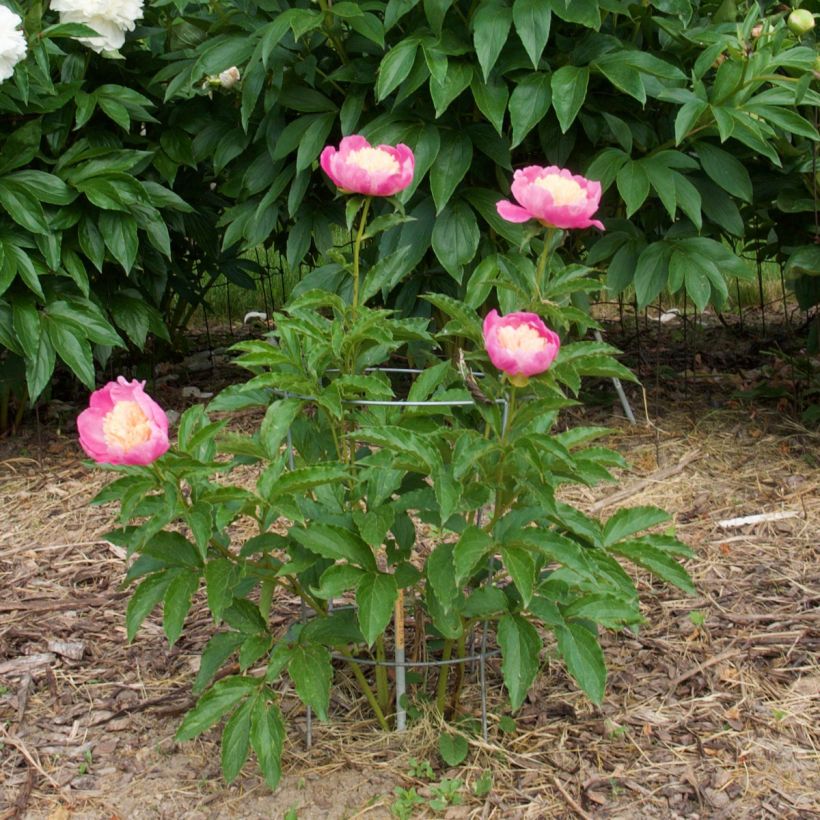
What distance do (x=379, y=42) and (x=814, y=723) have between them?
167 cm

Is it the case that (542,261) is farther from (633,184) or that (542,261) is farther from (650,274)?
(650,274)

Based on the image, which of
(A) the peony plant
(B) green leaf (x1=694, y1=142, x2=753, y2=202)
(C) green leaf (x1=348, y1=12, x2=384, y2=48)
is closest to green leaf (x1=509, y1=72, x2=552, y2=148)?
(C) green leaf (x1=348, y1=12, x2=384, y2=48)

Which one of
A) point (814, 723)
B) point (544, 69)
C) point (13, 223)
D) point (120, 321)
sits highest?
point (544, 69)

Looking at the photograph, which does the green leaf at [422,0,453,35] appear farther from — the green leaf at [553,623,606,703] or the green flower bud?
the green leaf at [553,623,606,703]

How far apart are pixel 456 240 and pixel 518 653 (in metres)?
1.39

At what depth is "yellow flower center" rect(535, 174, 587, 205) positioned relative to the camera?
4.78ft

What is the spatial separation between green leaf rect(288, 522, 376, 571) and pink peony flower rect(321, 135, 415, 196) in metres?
0.47

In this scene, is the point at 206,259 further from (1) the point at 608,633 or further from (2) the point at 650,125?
(1) the point at 608,633

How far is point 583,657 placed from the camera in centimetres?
158

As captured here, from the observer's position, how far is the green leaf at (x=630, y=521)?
67.1 inches

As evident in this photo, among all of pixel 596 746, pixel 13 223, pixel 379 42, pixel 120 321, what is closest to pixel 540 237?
pixel 379 42

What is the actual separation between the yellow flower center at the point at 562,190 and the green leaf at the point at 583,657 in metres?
0.59

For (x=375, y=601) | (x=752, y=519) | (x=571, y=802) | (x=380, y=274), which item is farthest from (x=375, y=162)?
(x=752, y=519)

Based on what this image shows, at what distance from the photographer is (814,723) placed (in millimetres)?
1848
